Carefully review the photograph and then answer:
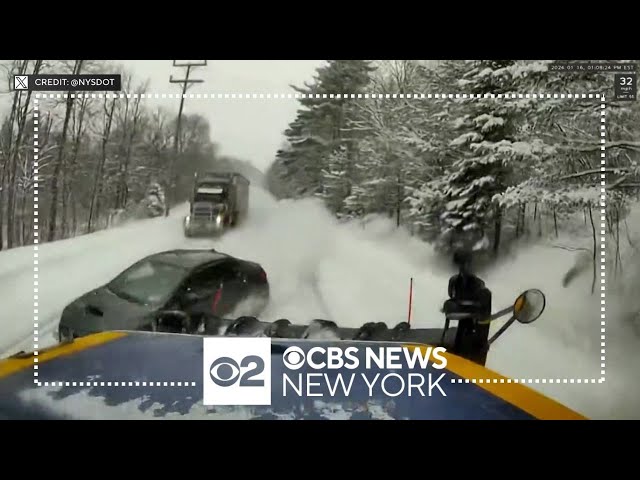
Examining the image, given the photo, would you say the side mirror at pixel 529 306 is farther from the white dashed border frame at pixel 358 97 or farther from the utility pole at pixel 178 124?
the utility pole at pixel 178 124

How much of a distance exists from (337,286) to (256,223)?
0.41 m

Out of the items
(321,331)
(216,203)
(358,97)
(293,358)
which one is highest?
(358,97)

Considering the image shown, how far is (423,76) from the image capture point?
6.68 ft

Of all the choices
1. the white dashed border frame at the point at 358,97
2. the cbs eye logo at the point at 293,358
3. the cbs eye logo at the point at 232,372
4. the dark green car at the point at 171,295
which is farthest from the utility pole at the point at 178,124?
the cbs eye logo at the point at 293,358

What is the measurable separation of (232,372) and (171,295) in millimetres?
388

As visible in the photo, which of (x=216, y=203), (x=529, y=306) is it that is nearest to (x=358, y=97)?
(x=216, y=203)

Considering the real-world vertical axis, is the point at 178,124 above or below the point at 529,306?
above

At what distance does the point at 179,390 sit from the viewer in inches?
81.4

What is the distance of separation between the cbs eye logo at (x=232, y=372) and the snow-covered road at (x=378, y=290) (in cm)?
21

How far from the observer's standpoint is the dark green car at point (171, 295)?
80.8 inches

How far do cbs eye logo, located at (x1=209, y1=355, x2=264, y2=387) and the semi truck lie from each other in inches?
20.4

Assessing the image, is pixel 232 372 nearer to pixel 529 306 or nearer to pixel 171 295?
pixel 171 295

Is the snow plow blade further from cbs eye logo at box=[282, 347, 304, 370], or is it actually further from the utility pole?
the utility pole

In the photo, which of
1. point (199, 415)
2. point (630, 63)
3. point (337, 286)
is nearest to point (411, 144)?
point (337, 286)
